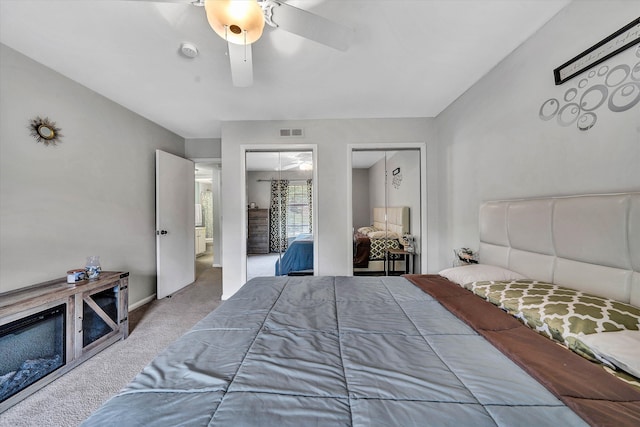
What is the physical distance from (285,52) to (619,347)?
8.16 ft

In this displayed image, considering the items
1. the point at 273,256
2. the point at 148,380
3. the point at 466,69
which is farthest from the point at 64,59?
the point at 466,69

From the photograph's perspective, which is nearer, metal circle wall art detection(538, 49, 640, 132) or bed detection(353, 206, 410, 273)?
metal circle wall art detection(538, 49, 640, 132)

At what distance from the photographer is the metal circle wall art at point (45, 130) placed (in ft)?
6.43

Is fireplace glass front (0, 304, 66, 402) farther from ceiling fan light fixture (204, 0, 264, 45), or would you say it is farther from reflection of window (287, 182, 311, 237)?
reflection of window (287, 182, 311, 237)

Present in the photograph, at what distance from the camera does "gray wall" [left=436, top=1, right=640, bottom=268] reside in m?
1.24

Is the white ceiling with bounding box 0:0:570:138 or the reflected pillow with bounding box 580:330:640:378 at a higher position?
the white ceiling with bounding box 0:0:570:138

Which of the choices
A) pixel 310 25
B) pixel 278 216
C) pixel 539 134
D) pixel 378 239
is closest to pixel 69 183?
pixel 278 216

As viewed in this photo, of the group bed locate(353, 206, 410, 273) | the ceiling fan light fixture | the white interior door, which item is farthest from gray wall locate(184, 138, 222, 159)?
the ceiling fan light fixture

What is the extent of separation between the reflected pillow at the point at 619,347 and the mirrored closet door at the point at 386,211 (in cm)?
235

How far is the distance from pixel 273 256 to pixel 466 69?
3313mm

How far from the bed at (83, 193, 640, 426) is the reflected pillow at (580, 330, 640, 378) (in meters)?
0.05

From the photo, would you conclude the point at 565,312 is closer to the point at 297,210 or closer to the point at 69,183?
the point at 297,210

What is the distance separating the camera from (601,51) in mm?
1280

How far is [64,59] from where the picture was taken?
1939 millimetres
